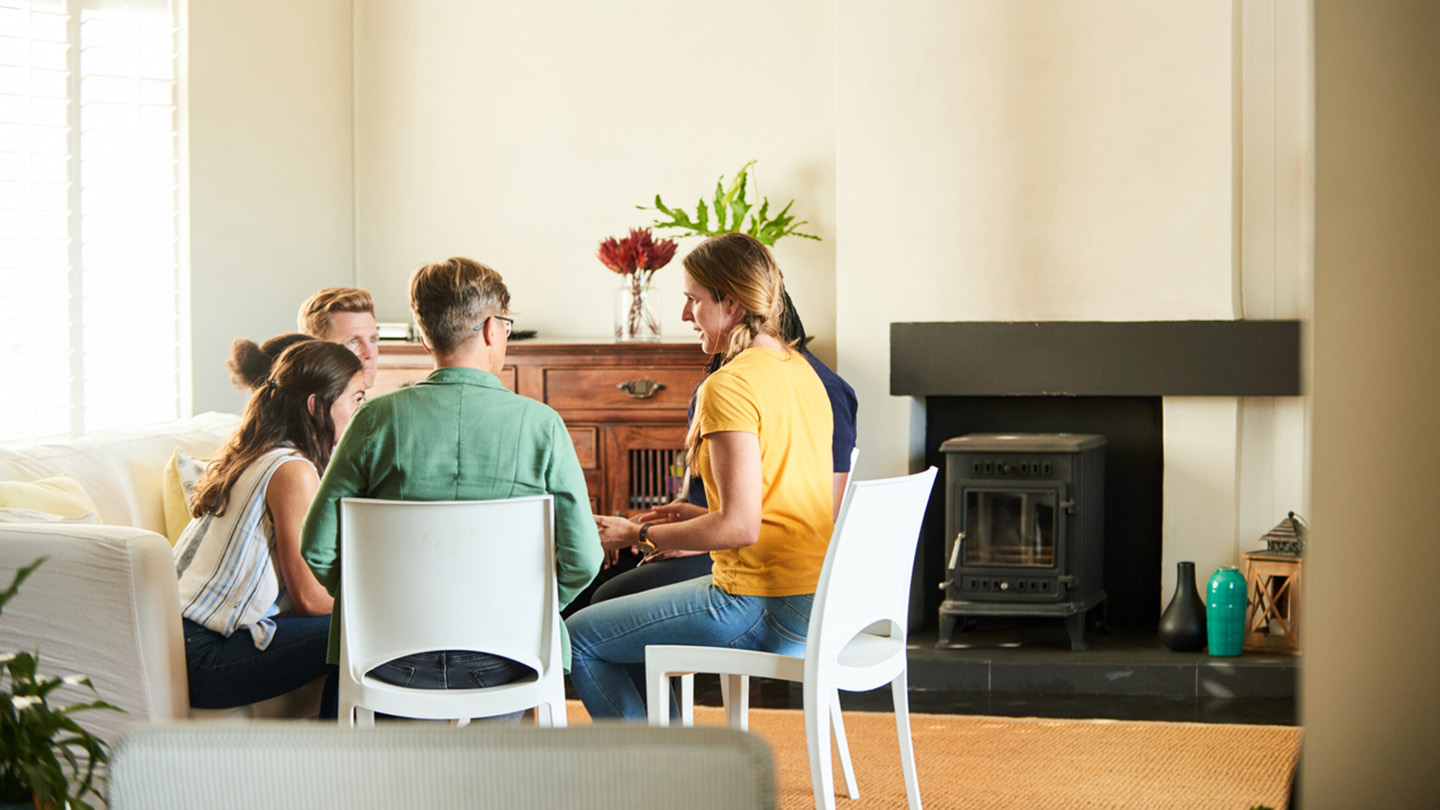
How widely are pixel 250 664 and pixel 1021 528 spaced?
101 inches

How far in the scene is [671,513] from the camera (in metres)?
2.82

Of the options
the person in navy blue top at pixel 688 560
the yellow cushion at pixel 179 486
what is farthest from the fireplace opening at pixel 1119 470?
the yellow cushion at pixel 179 486

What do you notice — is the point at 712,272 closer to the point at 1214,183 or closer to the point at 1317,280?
the point at 1317,280

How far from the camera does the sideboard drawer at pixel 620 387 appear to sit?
4.64 meters

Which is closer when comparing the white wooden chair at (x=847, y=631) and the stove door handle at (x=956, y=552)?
the white wooden chair at (x=847, y=631)

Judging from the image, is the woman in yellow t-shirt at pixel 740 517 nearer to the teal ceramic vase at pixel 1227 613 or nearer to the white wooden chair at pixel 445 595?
the white wooden chair at pixel 445 595

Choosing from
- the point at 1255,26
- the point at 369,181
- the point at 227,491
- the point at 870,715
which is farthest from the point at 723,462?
the point at 369,181

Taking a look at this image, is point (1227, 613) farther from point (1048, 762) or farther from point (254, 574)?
point (254, 574)

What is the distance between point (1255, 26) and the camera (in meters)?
4.34

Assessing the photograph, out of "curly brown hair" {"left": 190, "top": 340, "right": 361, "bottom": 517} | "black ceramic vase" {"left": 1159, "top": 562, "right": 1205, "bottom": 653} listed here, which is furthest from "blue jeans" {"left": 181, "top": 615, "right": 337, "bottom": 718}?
"black ceramic vase" {"left": 1159, "top": 562, "right": 1205, "bottom": 653}

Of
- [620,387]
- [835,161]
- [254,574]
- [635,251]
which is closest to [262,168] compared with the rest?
[635,251]

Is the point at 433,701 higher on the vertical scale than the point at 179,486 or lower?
lower

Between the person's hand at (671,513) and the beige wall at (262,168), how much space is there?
9.11 feet

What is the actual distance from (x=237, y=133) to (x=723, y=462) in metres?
3.44
